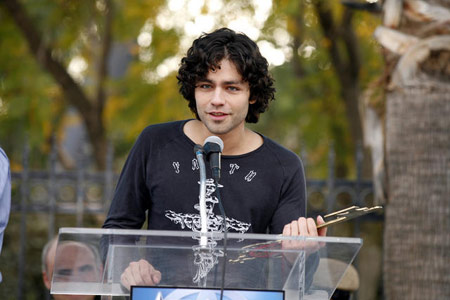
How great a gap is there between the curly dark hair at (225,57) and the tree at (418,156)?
8.29 feet

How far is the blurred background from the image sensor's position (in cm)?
799

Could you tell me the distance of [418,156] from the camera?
5.69 m

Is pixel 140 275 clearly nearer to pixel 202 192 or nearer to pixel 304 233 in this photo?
pixel 202 192

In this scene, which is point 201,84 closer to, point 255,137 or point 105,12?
point 255,137

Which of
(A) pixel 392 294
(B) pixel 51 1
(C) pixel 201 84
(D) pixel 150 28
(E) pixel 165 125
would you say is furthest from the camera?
(D) pixel 150 28

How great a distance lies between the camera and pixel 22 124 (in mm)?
10148

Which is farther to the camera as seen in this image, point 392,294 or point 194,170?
point 392,294

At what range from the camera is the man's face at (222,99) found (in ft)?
10.4

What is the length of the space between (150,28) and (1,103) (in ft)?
8.08

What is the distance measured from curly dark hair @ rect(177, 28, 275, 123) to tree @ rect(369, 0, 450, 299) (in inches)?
99.5

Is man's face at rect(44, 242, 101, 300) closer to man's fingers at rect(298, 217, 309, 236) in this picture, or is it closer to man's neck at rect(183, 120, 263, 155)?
man's fingers at rect(298, 217, 309, 236)

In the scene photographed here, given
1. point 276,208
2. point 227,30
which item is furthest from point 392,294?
point 227,30

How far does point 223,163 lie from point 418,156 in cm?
281

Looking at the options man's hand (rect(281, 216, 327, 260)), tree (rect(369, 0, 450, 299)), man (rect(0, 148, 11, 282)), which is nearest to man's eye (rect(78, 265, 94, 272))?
man (rect(0, 148, 11, 282))
